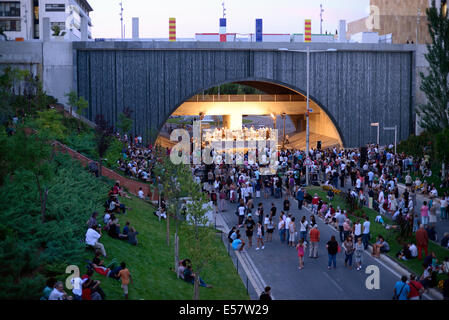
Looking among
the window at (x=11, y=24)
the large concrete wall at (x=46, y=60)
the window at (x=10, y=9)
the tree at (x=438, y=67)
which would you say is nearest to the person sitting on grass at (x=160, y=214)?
the tree at (x=438, y=67)

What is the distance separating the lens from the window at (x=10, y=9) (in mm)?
80250

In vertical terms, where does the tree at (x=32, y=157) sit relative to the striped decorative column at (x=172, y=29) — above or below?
below

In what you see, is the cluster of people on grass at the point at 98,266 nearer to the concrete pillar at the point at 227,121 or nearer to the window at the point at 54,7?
the concrete pillar at the point at 227,121

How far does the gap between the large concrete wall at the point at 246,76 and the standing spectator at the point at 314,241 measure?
27.3 metres

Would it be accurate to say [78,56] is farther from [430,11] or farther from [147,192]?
[430,11]

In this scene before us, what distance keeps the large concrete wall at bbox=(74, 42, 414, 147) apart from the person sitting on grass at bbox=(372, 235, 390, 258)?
91.8 ft

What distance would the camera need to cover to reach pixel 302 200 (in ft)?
86.6

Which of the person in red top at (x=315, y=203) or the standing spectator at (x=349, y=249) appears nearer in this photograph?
the standing spectator at (x=349, y=249)

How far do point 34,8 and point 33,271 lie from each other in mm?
77813

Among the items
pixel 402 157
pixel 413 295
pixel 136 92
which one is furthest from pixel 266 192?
pixel 136 92

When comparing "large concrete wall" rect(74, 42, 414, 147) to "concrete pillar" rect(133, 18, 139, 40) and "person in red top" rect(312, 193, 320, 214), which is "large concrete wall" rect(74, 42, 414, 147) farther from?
"person in red top" rect(312, 193, 320, 214)

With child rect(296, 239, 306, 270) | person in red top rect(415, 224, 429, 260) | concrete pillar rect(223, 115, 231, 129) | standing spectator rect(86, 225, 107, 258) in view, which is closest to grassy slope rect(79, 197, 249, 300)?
standing spectator rect(86, 225, 107, 258)

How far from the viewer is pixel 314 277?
17.0 m

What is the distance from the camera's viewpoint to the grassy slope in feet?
48.1
